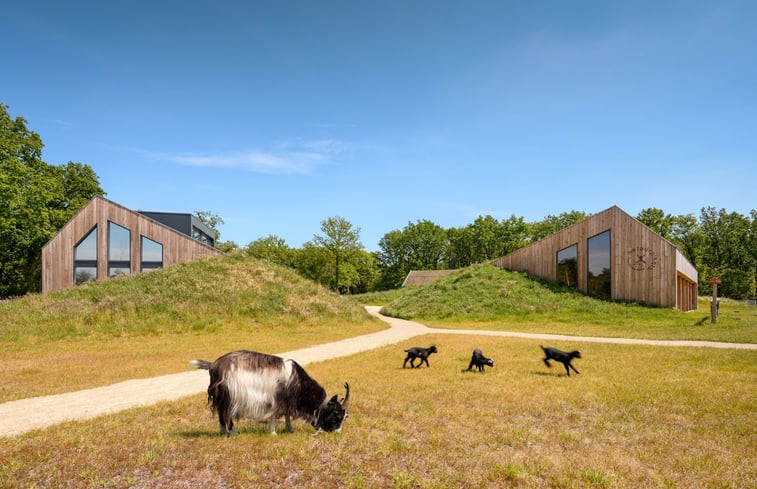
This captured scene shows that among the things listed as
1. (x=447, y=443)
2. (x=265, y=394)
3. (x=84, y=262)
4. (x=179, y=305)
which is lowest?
(x=179, y=305)

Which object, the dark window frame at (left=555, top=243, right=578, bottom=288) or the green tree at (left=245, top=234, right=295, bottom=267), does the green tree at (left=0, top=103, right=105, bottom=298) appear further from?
the dark window frame at (left=555, top=243, right=578, bottom=288)

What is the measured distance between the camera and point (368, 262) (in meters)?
89.0

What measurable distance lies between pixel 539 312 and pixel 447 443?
30.0m

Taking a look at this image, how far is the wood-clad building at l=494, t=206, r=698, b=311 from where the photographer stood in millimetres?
32406

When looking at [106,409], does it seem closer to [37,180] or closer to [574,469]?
[574,469]

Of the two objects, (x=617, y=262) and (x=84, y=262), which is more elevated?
(x=617, y=262)

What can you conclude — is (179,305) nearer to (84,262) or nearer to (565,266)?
(84,262)

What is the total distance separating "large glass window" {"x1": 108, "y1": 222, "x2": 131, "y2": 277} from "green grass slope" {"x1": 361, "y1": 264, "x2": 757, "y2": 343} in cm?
2551

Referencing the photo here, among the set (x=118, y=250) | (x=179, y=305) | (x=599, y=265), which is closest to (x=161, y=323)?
(x=179, y=305)

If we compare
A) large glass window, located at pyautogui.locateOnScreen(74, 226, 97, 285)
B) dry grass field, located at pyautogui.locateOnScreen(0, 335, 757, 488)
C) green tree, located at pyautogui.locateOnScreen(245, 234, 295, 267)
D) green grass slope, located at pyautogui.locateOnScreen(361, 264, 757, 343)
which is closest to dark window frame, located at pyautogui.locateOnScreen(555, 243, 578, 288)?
green grass slope, located at pyautogui.locateOnScreen(361, 264, 757, 343)

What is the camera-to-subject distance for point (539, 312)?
3406cm

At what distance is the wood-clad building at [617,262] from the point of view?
32.4 meters

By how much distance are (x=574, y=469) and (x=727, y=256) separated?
91.9 meters

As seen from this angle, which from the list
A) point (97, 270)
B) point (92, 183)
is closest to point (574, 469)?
point (97, 270)
